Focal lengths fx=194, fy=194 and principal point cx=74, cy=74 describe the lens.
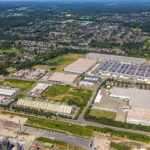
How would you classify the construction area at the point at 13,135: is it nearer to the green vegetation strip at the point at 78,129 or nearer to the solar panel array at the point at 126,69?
the green vegetation strip at the point at 78,129

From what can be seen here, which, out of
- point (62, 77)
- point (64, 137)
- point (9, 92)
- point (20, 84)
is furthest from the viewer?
point (62, 77)

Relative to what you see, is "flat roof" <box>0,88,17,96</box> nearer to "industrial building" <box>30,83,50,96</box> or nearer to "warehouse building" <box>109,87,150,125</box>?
"industrial building" <box>30,83,50,96</box>

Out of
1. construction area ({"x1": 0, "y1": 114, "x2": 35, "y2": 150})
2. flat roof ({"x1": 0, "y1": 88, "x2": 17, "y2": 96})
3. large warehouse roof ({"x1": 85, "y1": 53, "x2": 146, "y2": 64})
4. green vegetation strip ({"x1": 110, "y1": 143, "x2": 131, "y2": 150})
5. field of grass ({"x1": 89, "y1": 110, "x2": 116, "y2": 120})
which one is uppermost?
large warehouse roof ({"x1": 85, "y1": 53, "x2": 146, "y2": 64})

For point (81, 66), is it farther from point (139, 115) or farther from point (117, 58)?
point (139, 115)

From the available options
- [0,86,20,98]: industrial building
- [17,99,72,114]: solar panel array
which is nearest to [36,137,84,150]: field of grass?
[17,99,72,114]: solar panel array

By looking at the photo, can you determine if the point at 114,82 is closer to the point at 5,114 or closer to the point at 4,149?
the point at 5,114

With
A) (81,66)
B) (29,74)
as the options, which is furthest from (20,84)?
(81,66)
